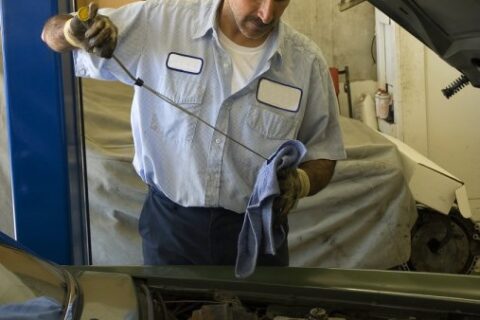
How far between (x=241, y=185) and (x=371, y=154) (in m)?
1.53

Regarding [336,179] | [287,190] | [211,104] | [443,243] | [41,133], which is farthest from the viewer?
[443,243]

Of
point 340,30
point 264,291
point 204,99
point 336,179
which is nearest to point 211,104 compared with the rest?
point 204,99

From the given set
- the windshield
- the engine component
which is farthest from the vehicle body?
the engine component

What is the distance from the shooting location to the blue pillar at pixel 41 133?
1803 mm

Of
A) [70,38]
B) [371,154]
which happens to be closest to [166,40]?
[70,38]

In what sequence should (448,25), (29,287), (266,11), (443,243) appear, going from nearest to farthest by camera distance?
(29,287) < (448,25) < (266,11) < (443,243)

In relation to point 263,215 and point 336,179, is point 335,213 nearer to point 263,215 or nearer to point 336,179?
point 336,179

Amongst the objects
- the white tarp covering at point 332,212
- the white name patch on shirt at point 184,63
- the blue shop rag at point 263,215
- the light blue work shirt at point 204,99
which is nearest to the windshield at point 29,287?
the blue shop rag at point 263,215

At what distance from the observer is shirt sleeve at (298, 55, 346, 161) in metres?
1.66

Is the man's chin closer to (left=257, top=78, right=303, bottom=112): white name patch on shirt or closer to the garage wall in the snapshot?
(left=257, top=78, right=303, bottom=112): white name patch on shirt

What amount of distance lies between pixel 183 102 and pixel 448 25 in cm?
64

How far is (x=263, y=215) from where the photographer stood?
1315mm

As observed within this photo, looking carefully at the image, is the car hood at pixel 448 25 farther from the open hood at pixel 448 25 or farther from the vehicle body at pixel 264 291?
the vehicle body at pixel 264 291

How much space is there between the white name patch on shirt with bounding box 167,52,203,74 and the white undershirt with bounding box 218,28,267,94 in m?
0.08
